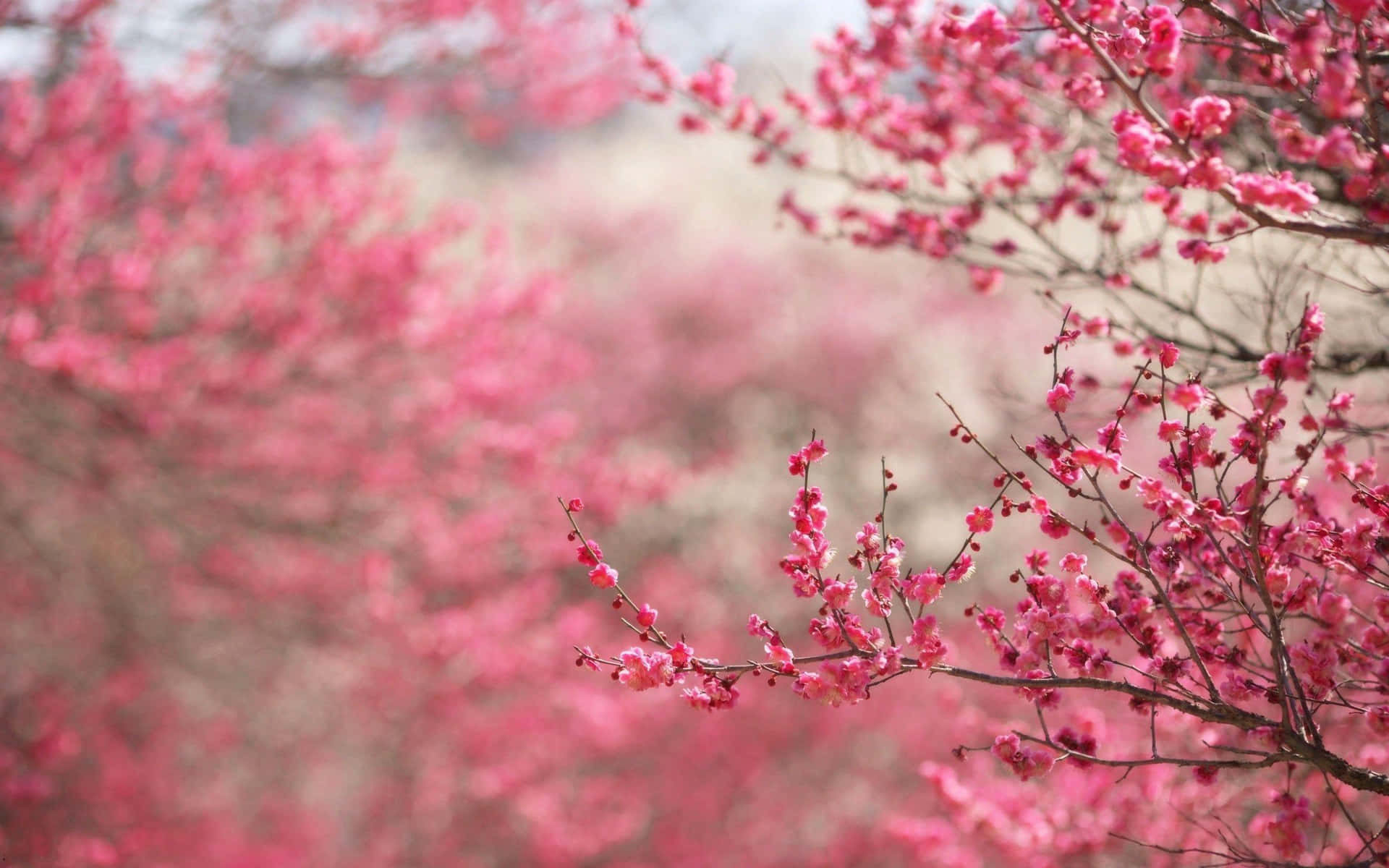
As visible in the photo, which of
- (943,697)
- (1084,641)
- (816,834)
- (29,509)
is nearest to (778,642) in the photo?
(1084,641)

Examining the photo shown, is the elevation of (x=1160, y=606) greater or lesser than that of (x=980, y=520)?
greater

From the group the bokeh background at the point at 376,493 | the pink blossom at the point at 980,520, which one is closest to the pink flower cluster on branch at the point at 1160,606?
the pink blossom at the point at 980,520

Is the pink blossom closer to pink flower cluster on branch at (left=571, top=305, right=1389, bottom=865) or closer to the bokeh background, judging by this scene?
pink flower cluster on branch at (left=571, top=305, right=1389, bottom=865)

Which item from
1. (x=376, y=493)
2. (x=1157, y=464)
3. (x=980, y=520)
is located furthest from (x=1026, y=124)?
(x=376, y=493)

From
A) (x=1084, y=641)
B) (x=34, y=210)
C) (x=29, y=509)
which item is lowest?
(x=29, y=509)

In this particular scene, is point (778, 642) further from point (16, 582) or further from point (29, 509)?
point (16, 582)

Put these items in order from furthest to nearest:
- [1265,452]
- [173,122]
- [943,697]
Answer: [173,122]
[943,697]
[1265,452]

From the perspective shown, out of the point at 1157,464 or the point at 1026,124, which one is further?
the point at 1026,124

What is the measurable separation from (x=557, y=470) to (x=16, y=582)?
14.7ft

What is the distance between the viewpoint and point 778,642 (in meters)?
2.01

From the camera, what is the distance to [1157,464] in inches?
118

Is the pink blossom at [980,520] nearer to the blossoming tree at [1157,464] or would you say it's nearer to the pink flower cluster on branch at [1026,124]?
the blossoming tree at [1157,464]

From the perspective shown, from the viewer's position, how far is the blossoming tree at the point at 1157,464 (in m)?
1.87

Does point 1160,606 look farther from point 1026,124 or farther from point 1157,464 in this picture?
point 1026,124
